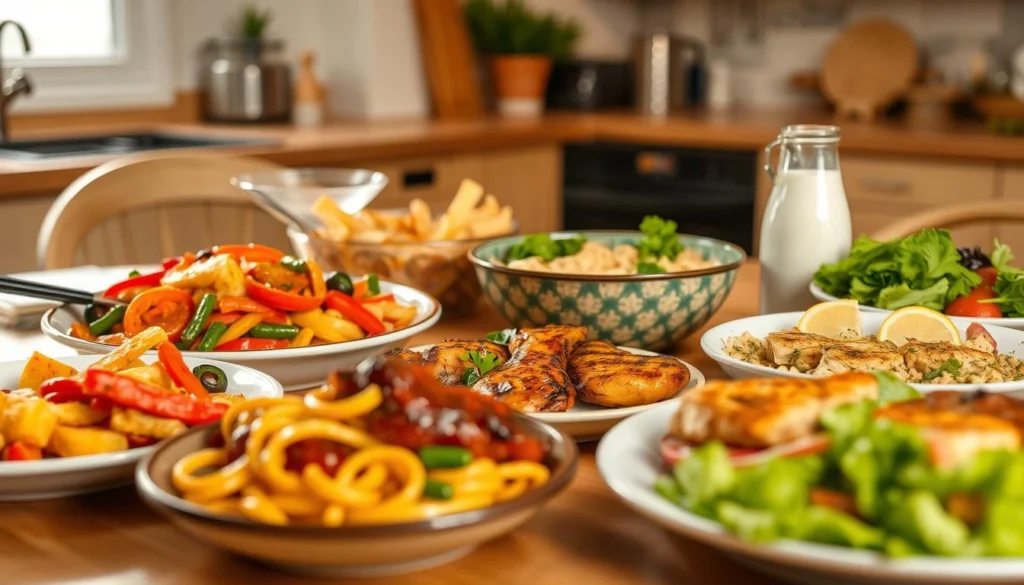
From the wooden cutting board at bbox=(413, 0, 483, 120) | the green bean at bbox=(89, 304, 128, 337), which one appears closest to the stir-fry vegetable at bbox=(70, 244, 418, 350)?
the green bean at bbox=(89, 304, 128, 337)

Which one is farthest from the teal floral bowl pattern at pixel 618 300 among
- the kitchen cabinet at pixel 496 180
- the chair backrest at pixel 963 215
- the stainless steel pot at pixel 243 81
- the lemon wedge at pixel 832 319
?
the stainless steel pot at pixel 243 81

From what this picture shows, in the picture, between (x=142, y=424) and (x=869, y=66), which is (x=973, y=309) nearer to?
(x=142, y=424)

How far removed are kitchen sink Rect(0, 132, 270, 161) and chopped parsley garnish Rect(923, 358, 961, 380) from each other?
2.69 metres

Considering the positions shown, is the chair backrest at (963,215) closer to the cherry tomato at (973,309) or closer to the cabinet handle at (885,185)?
the cherry tomato at (973,309)

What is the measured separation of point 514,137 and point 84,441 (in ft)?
10.0

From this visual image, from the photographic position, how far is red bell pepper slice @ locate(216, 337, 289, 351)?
124 centimetres

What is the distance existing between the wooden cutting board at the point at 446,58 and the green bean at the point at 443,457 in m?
3.70

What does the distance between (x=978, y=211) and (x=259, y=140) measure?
6.96 ft

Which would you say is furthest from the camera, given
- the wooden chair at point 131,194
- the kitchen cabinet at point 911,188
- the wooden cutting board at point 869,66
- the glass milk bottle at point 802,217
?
the wooden cutting board at point 869,66

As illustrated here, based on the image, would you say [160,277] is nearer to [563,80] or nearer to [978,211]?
[978,211]

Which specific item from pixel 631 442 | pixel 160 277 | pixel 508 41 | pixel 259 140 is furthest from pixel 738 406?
pixel 508 41

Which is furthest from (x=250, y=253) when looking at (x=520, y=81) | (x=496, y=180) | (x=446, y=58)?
(x=520, y=81)

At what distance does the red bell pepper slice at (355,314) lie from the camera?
1312 millimetres

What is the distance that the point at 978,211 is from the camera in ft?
7.15
